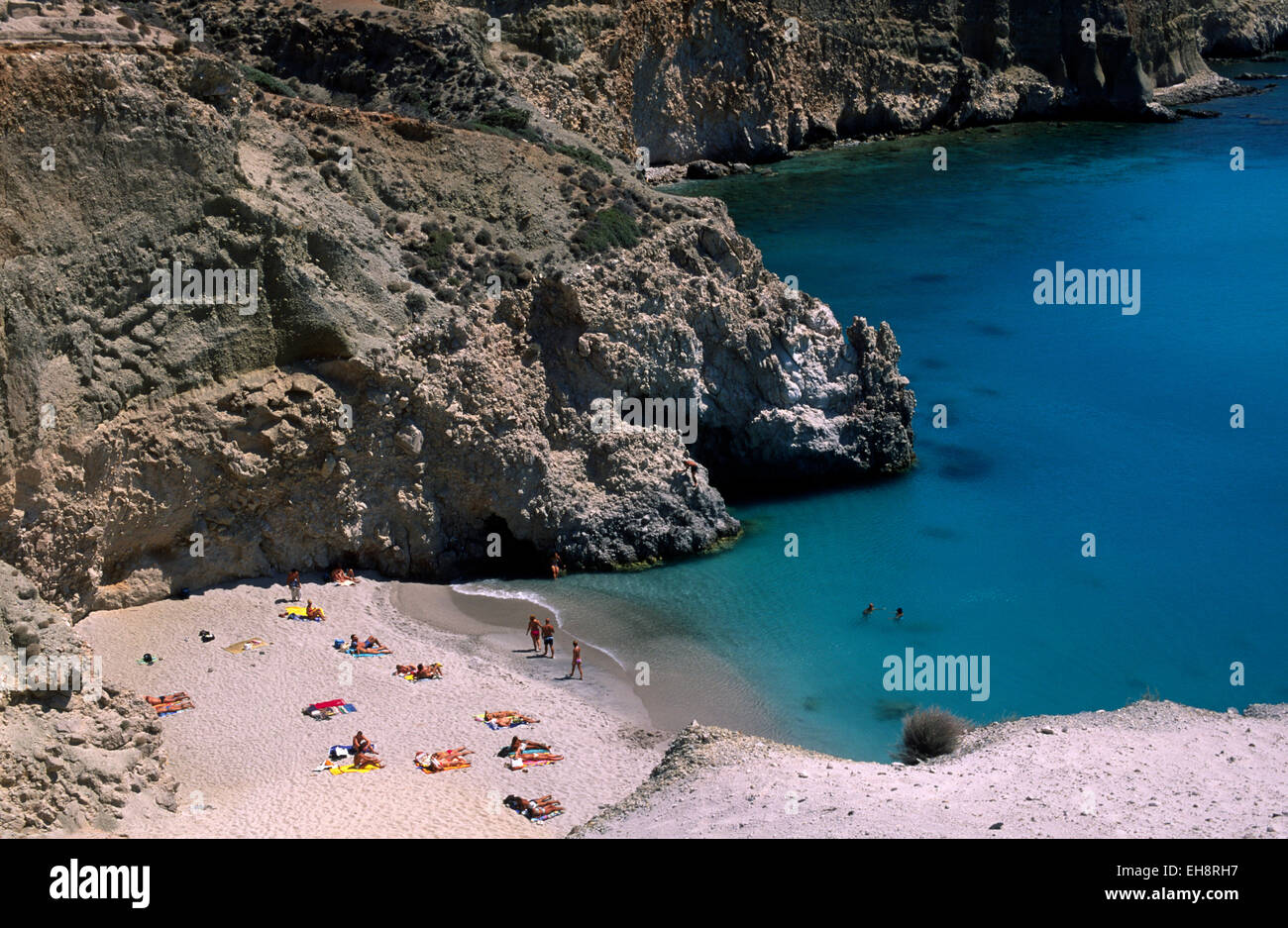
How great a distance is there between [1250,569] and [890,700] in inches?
486

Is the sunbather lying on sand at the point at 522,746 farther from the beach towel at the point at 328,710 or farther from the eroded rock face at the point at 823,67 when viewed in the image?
the eroded rock face at the point at 823,67

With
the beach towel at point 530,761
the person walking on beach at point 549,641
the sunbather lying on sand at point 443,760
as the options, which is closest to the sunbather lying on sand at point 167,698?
the sunbather lying on sand at point 443,760

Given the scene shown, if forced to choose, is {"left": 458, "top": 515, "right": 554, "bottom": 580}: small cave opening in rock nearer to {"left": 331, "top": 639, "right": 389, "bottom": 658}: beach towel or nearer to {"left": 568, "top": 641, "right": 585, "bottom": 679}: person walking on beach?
{"left": 568, "top": 641, "right": 585, "bottom": 679}: person walking on beach

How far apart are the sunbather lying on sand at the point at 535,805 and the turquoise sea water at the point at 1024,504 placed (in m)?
5.36

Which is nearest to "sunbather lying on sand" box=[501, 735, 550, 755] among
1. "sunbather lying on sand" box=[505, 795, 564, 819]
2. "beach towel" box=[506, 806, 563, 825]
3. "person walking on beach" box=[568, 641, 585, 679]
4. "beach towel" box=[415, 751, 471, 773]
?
"beach towel" box=[415, 751, 471, 773]

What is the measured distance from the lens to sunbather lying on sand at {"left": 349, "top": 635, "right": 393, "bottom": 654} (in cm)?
2955

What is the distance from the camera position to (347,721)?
26844 millimetres

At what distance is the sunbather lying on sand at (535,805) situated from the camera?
23797 millimetres

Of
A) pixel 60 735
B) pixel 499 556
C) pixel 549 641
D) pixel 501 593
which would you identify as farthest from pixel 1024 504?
pixel 60 735

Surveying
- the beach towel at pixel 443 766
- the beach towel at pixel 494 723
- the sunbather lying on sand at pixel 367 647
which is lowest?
the beach towel at pixel 443 766

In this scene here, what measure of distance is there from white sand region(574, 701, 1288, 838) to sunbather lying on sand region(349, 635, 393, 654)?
25.3 feet

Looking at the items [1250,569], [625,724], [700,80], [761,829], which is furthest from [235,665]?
[700,80]

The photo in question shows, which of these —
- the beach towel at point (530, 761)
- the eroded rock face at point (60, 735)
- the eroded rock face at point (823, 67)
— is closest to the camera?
the eroded rock face at point (60, 735)

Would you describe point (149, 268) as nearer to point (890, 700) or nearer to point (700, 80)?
point (890, 700)
